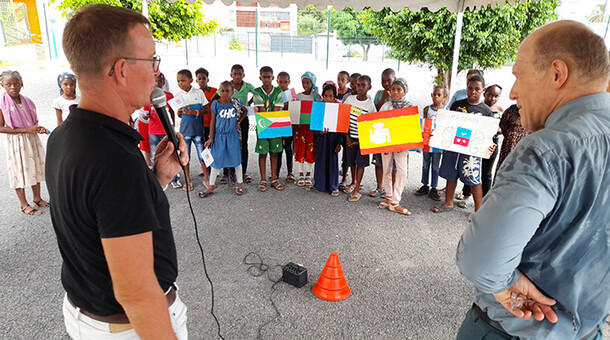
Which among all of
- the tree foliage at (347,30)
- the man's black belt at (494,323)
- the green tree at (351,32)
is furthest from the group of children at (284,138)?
the green tree at (351,32)

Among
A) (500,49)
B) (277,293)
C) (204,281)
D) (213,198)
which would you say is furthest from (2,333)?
(500,49)

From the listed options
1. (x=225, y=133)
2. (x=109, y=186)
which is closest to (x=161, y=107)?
(x=109, y=186)

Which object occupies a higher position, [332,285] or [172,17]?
[172,17]

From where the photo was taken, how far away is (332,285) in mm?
3393

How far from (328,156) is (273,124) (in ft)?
3.32

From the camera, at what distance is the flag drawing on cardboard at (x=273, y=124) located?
5.87m

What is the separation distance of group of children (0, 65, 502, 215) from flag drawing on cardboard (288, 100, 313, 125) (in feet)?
0.44

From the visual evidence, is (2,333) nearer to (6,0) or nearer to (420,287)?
(420,287)

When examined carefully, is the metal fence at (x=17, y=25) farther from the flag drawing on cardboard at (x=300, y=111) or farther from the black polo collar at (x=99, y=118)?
the black polo collar at (x=99, y=118)

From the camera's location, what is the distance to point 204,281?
11.8 ft

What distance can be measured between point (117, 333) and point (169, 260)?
0.99 ft

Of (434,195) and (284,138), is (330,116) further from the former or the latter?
(434,195)

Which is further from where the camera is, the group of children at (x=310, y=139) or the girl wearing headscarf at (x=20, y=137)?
the group of children at (x=310, y=139)

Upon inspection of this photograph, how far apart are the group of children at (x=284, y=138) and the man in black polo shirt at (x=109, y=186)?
4076mm
